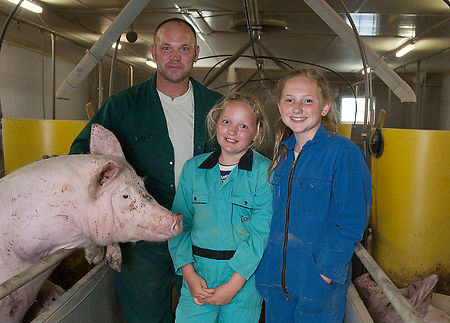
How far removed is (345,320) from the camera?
1.65m

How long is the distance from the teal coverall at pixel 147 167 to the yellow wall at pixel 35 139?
1.03 metres

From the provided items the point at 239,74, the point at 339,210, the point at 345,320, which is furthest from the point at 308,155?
the point at 239,74

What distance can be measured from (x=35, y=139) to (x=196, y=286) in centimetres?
205

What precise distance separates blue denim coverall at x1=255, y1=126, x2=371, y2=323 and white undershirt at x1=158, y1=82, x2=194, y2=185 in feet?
2.00

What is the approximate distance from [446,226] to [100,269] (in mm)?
1761

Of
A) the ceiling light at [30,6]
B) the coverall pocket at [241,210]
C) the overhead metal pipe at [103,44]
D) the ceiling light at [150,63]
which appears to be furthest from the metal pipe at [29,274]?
the ceiling light at [150,63]

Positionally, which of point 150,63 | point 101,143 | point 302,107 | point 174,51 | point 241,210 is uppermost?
point 150,63

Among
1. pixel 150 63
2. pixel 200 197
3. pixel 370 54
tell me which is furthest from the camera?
pixel 150 63

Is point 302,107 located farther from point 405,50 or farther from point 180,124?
point 405,50

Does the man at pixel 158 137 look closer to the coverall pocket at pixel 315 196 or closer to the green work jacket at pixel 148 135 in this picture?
the green work jacket at pixel 148 135

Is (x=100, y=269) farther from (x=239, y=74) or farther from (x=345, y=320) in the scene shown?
(x=239, y=74)

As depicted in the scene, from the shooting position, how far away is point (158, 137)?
6.36 feet

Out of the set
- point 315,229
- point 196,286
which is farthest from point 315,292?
point 196,286

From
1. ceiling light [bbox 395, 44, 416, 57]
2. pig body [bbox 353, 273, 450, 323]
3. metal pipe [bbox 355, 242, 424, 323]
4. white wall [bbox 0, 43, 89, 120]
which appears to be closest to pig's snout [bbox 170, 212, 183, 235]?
metal pipe [bbox 355, 242, 424, 323]
